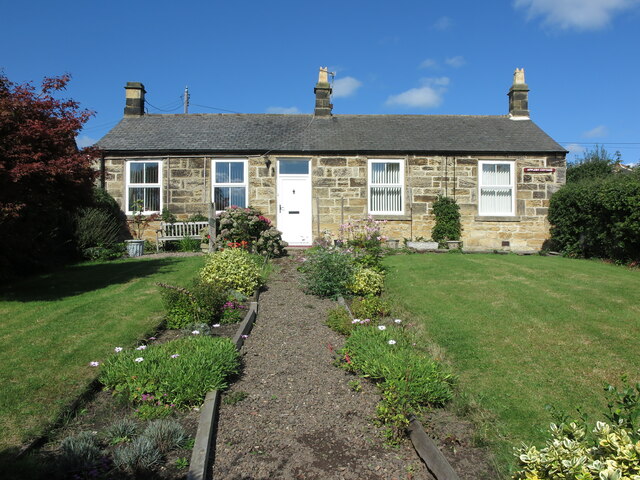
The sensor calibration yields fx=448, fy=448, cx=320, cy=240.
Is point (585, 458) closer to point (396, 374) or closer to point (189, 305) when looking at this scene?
point (396, 374)

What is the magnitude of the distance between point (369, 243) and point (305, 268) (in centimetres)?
153

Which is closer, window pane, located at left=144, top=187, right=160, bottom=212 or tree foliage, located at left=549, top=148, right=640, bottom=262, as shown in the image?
tree foliage, located at left=549, top=148, right=640, bottom=262

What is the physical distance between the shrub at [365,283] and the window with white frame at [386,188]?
7.24 meters

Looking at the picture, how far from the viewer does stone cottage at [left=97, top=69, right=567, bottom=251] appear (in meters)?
15.2

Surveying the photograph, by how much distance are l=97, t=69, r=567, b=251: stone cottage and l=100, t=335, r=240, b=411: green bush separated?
34.6ft

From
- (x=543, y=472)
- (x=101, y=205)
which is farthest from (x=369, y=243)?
(x=101, y=205)

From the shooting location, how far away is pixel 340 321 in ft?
21.3

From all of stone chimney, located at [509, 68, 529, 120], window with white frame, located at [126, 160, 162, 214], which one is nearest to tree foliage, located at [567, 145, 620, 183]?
stone chimney, located at [509, 68, 529, 120]

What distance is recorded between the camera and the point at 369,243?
9.91m

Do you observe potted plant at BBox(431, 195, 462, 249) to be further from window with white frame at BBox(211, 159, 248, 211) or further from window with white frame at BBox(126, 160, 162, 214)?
window with white frame at BBox(126, 160, 162, 214)

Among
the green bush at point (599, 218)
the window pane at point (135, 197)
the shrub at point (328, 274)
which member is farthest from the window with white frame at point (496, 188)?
the window pane at point (135, 197)

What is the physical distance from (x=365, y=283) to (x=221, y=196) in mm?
8567

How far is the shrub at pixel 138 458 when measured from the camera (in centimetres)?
320

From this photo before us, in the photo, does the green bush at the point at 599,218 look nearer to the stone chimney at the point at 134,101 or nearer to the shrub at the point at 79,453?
the shrub at the point at 79,453
